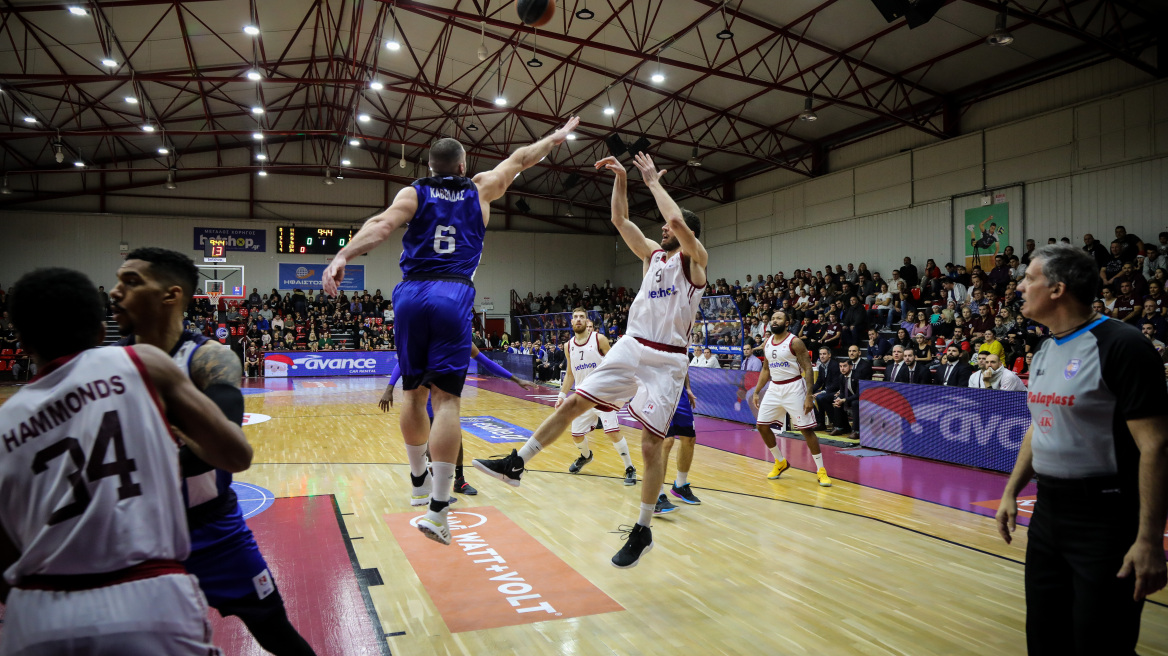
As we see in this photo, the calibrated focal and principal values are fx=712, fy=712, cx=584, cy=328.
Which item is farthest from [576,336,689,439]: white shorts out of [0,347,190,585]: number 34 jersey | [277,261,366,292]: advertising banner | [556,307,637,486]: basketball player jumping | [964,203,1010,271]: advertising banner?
[277,261,366,292]: advertising banner

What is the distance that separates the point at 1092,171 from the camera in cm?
1652

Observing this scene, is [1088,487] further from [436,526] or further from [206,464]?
[206,464]

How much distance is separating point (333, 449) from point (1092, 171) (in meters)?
17.5

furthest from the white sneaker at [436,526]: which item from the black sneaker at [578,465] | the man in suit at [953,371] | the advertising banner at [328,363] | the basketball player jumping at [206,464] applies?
the advertising banner at [328,363]

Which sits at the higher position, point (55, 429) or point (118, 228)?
point (118, 228)

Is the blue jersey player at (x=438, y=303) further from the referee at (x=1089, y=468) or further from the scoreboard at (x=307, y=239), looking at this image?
the scoreboard at (x=307, y=239)

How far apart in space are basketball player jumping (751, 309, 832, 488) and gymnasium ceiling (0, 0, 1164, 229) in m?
8.71

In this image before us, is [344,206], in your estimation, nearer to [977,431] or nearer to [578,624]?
[977,431]

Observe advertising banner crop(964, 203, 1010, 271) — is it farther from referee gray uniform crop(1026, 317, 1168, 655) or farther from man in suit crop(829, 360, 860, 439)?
referee gray uniform crop(1026, 317, 1168, 655)

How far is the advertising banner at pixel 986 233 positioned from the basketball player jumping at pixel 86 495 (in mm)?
20187

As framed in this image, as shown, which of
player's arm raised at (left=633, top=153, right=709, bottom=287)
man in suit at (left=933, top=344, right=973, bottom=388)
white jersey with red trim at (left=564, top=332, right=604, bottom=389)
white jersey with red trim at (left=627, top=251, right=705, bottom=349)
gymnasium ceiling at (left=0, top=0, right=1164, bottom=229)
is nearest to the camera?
player's arm raised at (left=633, top=153, right=709, bottom=287)

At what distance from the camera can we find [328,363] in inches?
1011

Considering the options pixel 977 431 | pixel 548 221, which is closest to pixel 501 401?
pixel 977 431

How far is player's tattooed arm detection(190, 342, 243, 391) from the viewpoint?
2.30m
